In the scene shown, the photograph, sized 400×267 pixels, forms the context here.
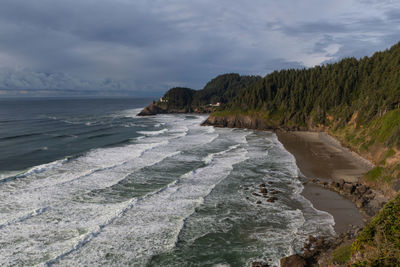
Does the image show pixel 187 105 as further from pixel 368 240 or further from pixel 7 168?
pixel 368 240

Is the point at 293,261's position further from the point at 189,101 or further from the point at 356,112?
the point at 189,101

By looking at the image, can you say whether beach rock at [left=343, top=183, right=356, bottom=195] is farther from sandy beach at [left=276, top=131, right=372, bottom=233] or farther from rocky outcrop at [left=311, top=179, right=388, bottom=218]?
sandy beach at [left=276, top=131, right=372, bottom=233]

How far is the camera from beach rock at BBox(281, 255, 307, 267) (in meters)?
16.7

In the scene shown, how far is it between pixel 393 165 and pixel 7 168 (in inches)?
1922

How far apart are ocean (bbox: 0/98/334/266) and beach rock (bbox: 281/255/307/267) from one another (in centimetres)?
79

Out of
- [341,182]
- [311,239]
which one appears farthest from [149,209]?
[341,182]

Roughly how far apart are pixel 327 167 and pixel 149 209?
27.6 meters

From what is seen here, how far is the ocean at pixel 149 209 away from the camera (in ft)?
62.1

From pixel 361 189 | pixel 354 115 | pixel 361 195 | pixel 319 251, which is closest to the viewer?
pixel 319 251

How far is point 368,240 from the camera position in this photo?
14.6 meters

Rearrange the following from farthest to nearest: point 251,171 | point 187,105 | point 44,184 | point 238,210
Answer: point 187,105, point 251,171, point 44,184, point 238,210

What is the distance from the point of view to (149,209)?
84.2ft

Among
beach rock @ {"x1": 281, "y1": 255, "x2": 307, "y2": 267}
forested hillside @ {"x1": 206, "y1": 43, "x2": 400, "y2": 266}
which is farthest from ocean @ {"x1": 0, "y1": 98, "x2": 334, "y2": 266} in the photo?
forested hillside @ {"x1": 206, "y1": 43, "x2": 400, "y2": 266}

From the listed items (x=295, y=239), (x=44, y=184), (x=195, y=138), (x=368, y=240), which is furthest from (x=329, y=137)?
(x=44, y=184)
